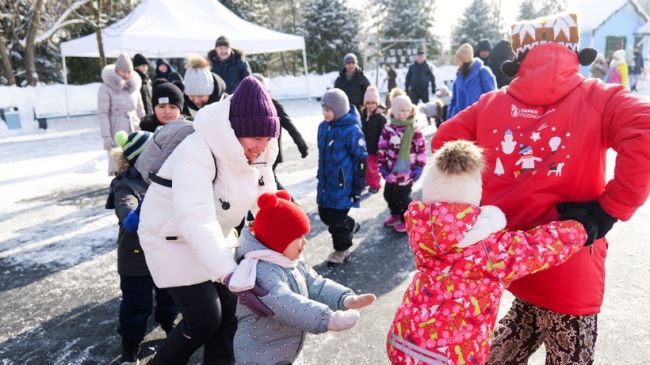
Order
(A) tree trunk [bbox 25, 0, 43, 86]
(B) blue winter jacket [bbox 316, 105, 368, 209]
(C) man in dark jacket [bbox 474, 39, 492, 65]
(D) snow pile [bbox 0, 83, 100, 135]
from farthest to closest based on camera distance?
(A) tree trunk [bbox 25, 0, 43, 86]
(D) snow pile [bbox 0, 83, 100, 135]
(C) man in dark jacket [bbox 474, 39, 492, 65]
(B) blue winter jacket [bbox 316, 105, 368, 209]

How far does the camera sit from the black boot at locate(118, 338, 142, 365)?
3.11 meters

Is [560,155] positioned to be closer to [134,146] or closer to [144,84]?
[134,146]

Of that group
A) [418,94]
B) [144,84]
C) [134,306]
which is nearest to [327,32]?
[418,94]

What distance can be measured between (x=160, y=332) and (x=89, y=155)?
8.10 metres

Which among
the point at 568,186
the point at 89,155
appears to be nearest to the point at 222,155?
the point at 568,186

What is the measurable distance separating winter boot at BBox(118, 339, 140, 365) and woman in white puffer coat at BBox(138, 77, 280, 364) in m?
0.52

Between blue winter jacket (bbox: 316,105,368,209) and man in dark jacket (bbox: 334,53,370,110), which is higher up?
man in dark jacket (bbox: 334,53,370,110)

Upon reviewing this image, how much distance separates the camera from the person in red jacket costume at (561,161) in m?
1.95

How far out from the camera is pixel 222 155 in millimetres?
2236

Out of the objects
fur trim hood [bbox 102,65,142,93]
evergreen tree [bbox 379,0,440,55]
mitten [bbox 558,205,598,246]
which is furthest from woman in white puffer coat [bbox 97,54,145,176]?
evergreen tree [bbox 379,0,440,55]

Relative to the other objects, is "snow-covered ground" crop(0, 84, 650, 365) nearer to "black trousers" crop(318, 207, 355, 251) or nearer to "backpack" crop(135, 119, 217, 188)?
"black trousers" crop(318, 207, 355, 251)

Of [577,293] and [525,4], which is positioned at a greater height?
[525,4]

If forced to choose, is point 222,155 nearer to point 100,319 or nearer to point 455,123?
point 455,123

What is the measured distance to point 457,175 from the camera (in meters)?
1.94
